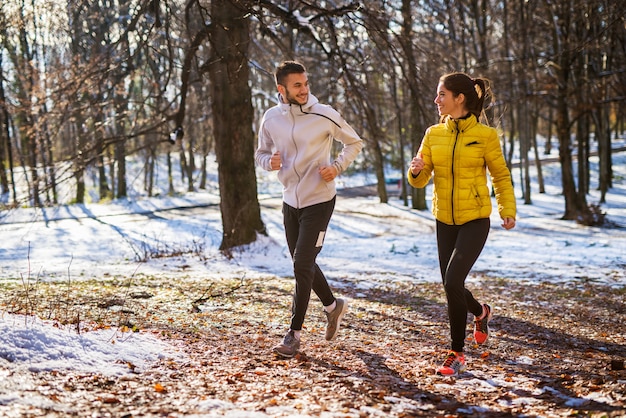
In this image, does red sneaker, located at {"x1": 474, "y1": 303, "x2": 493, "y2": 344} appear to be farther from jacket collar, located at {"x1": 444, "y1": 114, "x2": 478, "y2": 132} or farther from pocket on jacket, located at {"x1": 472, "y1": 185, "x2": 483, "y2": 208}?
jacket collar, located at {"x1": 444, "y1": 114, "x2": 478, "y2": 132}

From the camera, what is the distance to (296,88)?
474 centimetres

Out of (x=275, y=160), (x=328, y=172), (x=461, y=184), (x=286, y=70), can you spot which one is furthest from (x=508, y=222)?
(x=286, y=70)

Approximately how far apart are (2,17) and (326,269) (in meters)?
7.84

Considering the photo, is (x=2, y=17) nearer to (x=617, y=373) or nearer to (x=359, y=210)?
(x=617, y=373)

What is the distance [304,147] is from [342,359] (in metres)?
1.56

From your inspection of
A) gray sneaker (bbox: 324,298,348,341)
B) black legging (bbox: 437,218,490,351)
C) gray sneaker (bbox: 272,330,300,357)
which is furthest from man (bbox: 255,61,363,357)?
black legging (bbox: 437,218,490,351)

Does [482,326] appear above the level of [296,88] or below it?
below

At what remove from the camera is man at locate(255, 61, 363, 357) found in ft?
15.5

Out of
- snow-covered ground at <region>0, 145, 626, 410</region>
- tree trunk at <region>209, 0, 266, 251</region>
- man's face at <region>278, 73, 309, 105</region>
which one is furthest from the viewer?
tree trunk at <region>209, 0, 266, 251</region>

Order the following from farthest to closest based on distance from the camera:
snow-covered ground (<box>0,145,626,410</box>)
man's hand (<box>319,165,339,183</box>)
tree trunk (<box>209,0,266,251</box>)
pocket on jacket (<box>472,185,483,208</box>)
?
tree trunk (<box>209,0,266,251</box>)
man's hand (<box>319,165,339,183</box>)
pocket on jacket (<box>472,185,483,208</box>)
snow-covered ground (<box>0,145,626,410</box>)

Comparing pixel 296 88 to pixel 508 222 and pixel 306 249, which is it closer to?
pixel 306 249

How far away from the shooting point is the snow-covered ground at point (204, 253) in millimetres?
4305

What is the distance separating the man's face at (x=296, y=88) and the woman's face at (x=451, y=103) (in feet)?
3.17

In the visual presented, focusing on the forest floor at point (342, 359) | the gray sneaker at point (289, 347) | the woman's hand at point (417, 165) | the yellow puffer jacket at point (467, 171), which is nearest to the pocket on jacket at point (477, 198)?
the yellow puffer jacket at point (467, 171)
